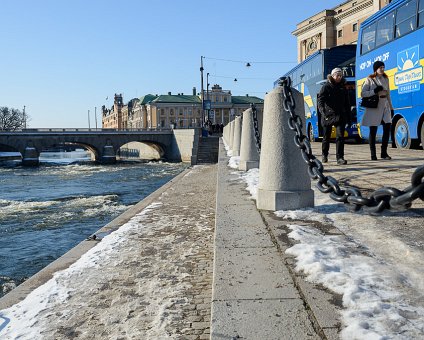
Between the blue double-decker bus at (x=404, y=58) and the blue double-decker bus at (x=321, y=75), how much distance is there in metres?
5.04

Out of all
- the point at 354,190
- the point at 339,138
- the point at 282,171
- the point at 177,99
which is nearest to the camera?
the point at 354,190

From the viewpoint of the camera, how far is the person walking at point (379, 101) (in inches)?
316

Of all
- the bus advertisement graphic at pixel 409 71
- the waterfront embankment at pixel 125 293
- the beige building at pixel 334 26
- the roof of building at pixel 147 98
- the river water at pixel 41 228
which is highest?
the beige building at pixel 334 26

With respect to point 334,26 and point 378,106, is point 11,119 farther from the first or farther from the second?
point 378,106

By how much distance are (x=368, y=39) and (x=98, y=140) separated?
163 ft

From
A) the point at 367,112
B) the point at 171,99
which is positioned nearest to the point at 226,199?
the point at 367,112

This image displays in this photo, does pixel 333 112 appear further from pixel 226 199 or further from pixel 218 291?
pixel 218 291

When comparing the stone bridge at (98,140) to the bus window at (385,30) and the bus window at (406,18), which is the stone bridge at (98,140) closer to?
the bus window at (385,30)

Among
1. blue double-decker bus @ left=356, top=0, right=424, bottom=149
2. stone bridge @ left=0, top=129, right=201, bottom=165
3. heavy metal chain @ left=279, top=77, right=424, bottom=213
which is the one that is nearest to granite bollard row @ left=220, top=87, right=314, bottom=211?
heavy metal chain @ left=279, top=77, right=424, bottom=213

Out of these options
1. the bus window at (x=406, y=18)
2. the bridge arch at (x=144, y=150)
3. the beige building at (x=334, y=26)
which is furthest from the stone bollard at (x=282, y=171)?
the bridge arch at (x=144, y=150)

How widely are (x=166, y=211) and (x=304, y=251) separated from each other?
4369mm

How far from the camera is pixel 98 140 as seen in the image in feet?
194

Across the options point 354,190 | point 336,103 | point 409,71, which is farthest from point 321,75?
point 354,190

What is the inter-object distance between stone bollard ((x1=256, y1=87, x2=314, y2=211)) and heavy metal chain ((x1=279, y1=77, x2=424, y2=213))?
0.72 ft
